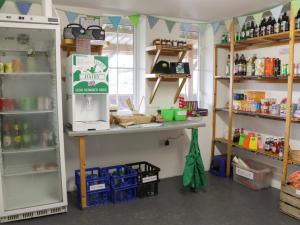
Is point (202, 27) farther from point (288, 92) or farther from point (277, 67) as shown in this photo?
point (288, 92)

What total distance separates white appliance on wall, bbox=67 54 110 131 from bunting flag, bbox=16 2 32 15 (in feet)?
2.43

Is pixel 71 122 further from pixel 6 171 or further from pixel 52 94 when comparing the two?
pixel 6 171

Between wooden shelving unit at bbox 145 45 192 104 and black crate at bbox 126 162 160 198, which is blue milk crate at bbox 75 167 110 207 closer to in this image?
black crate at bbox 126 162 160 198

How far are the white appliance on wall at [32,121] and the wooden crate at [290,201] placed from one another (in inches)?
89.2

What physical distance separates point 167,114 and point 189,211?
3.94 ft

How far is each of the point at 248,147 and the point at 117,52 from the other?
215cm

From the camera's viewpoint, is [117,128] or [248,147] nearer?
[117,128]

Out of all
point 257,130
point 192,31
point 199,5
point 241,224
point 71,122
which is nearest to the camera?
point 241,224

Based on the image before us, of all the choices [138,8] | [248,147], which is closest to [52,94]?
[138,8]

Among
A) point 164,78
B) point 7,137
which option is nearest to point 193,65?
point 164,78

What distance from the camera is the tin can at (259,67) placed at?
11.8 ft

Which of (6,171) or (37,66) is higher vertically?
(37,66)

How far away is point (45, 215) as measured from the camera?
2.95m

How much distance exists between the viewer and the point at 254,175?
12.1 feet
